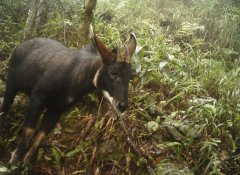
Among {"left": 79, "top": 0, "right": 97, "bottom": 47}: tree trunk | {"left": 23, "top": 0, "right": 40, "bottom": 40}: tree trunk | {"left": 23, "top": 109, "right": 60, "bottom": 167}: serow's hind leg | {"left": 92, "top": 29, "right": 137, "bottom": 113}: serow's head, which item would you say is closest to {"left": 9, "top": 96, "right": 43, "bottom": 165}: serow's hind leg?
{"left": 23, "top": 109, "right": 60, "bottom": 167}: serow's hind leg

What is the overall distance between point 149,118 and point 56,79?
1.88m

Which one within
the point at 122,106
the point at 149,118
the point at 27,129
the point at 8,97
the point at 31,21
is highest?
the point at 31,21

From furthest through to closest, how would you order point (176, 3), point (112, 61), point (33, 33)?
point (176, 3) → point (33, 33) → point (112, 61)

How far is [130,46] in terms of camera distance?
17.6ft

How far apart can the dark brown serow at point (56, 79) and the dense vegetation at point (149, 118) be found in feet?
1.31

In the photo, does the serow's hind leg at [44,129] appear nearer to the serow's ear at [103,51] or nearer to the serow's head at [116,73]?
the serow's head at [116,73]

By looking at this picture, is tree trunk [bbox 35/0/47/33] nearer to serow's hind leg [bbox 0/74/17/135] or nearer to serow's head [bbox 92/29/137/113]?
serow's hind leg [bbox 0/74/17/135]

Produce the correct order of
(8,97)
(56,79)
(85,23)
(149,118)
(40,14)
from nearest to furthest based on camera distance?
(56,79) < (8,97) < (149,118) < (85,23) < (40,14)

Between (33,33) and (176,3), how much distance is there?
5354 millimetres

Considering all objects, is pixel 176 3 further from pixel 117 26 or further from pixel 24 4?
pixel 24 4

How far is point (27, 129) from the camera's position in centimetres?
575

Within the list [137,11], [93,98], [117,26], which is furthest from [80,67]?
[137,11]

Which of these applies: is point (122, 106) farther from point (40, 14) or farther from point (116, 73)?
point (40, 14)

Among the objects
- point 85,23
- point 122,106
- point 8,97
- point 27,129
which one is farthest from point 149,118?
point 8,97
